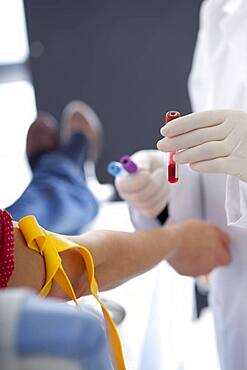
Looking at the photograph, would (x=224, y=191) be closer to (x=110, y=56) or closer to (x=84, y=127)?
(x=84, y=127)

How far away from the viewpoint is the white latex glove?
108cm

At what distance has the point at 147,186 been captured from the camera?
108 cm

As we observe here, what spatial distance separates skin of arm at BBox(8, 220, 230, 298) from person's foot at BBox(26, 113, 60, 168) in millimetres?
1112

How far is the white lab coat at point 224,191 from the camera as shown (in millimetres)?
1059

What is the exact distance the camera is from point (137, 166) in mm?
1084

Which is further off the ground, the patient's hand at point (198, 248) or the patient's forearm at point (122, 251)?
the patient's forearm at point (122, 251)

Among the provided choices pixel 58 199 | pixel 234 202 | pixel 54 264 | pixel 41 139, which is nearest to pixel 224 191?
pixel 234 202

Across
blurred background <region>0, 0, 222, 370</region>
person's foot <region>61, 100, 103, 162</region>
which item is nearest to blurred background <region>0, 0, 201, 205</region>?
blurred background <region>0, 0, 222, 370</region>

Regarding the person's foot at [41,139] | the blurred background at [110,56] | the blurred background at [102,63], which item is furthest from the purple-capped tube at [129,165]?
the blurred background at [110,56]

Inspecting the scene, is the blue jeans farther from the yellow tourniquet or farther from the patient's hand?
the yellow tourniquet

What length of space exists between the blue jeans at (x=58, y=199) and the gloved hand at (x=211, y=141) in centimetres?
68

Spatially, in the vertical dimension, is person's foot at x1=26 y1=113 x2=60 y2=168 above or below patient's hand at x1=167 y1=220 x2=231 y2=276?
below

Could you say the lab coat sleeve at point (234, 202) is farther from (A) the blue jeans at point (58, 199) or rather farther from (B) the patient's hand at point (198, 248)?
(A) the blue jeans at point (58, 199)

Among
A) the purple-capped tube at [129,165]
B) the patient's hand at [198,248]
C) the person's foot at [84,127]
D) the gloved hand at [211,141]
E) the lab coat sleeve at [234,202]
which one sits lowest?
the person's foot at [84,127]
